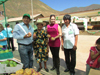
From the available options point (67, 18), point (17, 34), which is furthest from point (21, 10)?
point (67, 18)

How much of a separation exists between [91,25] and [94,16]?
1.58 meters

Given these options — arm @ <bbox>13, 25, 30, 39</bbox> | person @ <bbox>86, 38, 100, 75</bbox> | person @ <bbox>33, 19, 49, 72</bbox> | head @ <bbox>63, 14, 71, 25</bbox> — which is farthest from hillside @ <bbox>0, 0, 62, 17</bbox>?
person @ <bbox>86, 38, 100, 75</bbox>

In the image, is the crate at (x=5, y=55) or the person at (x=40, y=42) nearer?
the crate at (x=5, y=55)

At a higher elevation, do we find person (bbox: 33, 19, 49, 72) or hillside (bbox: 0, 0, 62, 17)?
hillside (bbox: 0, 0, 62, 17)

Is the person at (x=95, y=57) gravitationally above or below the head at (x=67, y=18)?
below

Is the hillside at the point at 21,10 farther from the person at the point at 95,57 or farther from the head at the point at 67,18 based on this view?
the person at the point at 95,57

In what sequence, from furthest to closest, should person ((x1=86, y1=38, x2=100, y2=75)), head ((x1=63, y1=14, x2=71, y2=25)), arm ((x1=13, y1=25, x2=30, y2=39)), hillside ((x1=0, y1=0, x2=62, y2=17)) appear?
hillside ((x1=0, y1=0, x2=62, y2=17)), head ((x1=63, y1=14, x2=71, y2=25)), arm ((x1=13, y1=25, x2=30, y2=39)), person ((x1=86, y1=38, x2=100, y2=75))

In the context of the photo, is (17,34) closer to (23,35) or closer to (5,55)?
(23,35)

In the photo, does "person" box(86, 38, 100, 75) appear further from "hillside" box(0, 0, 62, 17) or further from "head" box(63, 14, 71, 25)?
"hillside" box(0, 0, 62, 17)

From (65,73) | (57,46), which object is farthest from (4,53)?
(65,73)

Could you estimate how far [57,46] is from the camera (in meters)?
2.22

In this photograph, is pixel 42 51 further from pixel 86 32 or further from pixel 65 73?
pixel 86 32

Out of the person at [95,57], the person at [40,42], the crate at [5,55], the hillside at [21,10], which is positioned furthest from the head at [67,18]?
the hillside at [21,10]

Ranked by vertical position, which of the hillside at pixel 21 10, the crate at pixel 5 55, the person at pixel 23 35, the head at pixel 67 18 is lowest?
the crate at pixel 5 55
